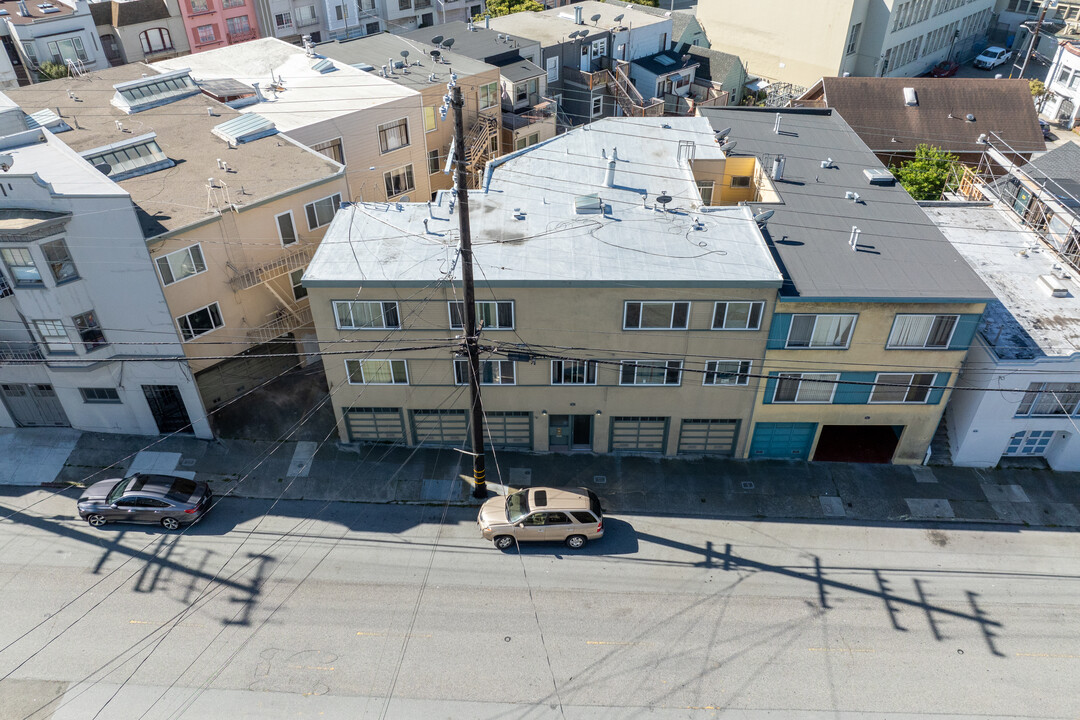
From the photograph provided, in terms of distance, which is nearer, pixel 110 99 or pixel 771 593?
pixel 771 593

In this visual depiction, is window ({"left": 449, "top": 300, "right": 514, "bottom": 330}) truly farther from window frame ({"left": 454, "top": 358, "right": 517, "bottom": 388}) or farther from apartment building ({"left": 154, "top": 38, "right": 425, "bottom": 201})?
apartment building ({"left": 154, "top": 38, "right": 425, "bottom": 201})

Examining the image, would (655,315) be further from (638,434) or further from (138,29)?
(138,29)

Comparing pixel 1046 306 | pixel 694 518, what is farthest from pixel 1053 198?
pixel 694 518

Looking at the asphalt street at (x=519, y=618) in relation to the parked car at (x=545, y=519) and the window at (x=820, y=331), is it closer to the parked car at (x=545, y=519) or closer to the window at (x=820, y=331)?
the parked car at (x=545, y=519)

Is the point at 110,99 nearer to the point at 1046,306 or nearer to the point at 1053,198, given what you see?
the point at 1046,306

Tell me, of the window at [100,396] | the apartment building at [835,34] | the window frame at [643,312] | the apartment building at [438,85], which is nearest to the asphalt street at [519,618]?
the window at [100,396]

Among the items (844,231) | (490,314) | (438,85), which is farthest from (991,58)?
(490,314)
